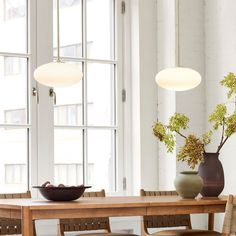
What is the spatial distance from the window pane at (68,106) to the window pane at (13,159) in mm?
330

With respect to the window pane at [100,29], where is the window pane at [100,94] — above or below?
below

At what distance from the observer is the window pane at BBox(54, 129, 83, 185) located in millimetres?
5703

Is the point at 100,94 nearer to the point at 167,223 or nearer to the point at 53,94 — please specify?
the point at 53,94

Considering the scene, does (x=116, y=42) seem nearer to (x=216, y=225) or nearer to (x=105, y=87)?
(x=105, y=87)

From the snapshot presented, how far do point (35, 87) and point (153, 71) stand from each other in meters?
1.01

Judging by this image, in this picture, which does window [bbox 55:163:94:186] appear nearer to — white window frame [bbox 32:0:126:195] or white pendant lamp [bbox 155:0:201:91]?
white window frame [bbox 32:0:126:195]

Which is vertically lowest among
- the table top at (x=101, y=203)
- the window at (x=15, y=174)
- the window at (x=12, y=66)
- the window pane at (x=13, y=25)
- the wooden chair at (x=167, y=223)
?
the wooden chair at (x=167, y=223)

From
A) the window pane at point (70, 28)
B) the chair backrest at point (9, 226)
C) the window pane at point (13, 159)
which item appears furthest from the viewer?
the window pane at point (70, 28)

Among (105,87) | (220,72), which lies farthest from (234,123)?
(105,87)

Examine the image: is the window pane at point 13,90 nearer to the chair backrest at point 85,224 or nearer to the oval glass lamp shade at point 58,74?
the chair backrest at point 85,224

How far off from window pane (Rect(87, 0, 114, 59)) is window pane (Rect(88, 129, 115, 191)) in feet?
Answer: 2.10

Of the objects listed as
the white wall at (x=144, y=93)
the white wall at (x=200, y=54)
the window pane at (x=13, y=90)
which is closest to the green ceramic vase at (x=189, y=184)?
the white wall at (x=200, y=54)

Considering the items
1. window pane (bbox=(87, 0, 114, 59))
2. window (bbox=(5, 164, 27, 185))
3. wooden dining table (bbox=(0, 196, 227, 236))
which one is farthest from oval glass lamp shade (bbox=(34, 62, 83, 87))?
window pane (bbox=(87, 0, 114, 59))

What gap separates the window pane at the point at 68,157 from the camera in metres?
5.70
